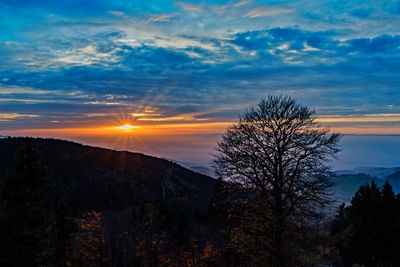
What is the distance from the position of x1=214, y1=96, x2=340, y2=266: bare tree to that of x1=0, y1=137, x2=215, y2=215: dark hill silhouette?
76.9 metres

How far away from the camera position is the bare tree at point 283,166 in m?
15.3

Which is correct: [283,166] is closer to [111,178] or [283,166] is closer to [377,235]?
[377,235]

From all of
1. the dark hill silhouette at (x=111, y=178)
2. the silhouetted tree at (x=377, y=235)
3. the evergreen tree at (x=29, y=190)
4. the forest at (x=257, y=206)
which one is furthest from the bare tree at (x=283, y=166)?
the dark hill silhouette at (x=111, y=178)

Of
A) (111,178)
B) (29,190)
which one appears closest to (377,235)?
(29,190)

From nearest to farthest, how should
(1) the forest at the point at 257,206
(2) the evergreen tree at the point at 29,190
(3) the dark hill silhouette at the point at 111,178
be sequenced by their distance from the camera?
(1) the forest at the point at 257,206
(2) the evergreen tree at the point at 29,190
(3) the dark hill silhouette at the point at 111,178

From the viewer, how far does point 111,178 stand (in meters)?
133

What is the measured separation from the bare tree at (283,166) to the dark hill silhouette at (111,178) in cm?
7687

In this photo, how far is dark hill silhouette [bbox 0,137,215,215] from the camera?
349 ft

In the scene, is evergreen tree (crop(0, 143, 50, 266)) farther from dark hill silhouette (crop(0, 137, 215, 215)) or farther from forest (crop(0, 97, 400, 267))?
dark hill silhouette (crop(0, 137, 215, 215))

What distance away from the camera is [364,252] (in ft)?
95.7

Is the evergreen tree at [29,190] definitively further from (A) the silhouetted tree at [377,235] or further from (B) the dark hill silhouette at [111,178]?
(B) the dark hill silhouette at [111,178]

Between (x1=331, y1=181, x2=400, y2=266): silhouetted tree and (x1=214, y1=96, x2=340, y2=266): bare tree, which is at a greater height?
(x1=214, y1=96, x2=340, y2=266): bare tree

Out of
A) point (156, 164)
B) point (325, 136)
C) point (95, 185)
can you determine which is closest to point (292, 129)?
point (325, 136)

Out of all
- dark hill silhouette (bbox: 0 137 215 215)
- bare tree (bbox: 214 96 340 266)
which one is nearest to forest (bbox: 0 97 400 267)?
bare tree (bbox: 214 96 340 266)
